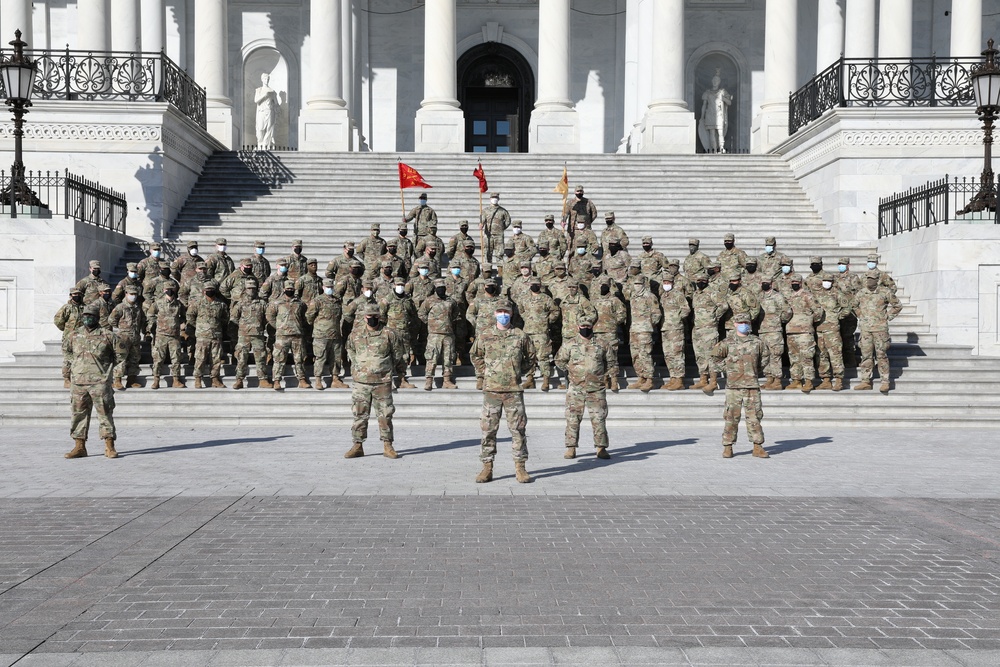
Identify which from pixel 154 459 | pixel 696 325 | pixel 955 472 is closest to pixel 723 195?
pixel 696 325

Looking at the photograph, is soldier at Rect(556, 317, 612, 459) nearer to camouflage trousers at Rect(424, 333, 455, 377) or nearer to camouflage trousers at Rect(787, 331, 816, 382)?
camouflage trousers at Rect(424, 333, 455, 377)

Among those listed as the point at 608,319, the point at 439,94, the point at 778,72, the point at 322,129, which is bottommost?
the point at 608,319

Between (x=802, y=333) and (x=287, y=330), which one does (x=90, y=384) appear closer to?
(x=287, y=330)

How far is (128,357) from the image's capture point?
50.4 feet

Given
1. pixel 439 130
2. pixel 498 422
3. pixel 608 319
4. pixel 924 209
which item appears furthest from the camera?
pixel 439 130

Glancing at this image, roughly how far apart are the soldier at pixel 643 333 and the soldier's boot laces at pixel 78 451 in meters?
8.43

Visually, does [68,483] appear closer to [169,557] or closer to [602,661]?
[169,557]

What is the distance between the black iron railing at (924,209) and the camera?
19.4 m

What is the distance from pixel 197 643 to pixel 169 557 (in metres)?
1.97

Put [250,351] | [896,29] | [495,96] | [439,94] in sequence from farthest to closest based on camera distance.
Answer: [495,96]
[439,94]
[896,29]
[250,351]

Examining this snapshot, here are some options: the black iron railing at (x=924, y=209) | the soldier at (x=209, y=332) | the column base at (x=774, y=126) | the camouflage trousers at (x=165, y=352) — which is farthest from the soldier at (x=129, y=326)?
the column base at (x=774, y=126)

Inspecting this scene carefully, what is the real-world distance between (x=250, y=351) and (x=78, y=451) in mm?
4450

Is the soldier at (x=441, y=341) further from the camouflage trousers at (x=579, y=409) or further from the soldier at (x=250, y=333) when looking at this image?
the camouflage trousers at (x=579, y=409)

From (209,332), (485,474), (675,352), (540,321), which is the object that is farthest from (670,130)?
(485,474)
